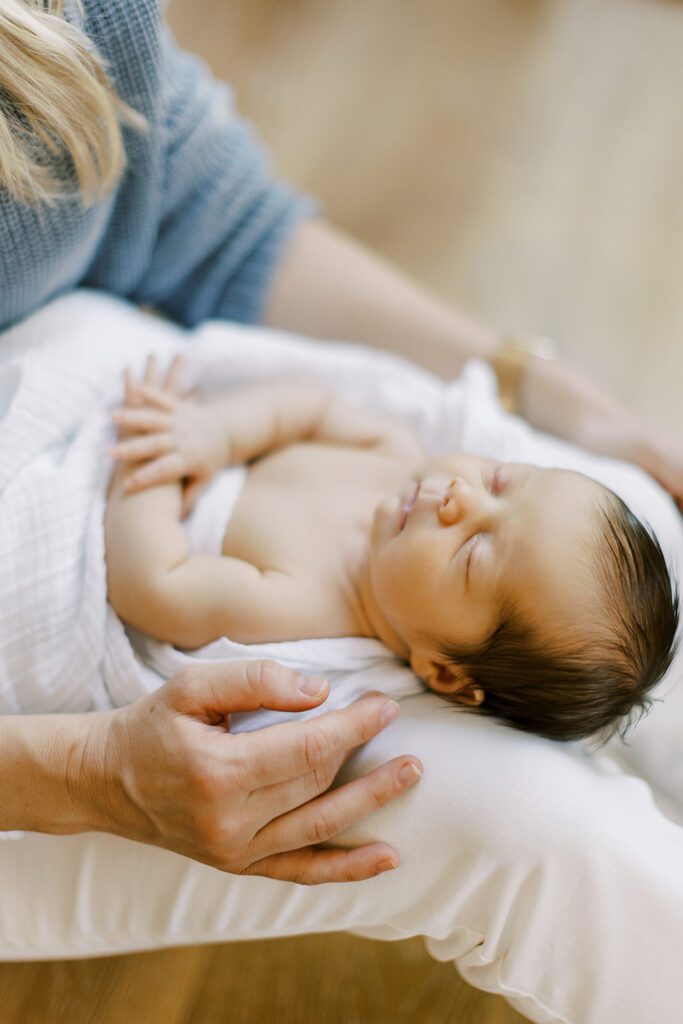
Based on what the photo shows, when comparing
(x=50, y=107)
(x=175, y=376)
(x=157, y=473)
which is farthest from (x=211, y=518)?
(x=50, y=107)

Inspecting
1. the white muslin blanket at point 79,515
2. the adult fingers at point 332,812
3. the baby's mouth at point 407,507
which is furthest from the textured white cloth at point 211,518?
the adult fingers at point 332,812

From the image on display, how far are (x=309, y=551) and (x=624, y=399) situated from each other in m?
1.00

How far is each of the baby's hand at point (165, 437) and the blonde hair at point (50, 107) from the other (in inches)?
8.8

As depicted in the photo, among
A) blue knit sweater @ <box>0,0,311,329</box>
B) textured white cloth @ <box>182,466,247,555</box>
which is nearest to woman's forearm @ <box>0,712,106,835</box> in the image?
textured white cloth @ <box>182,466,247,555</box>

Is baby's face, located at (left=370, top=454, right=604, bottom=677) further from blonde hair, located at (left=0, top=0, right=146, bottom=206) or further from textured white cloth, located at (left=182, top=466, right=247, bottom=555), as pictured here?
blonde hair, located at (left=0, top=0, right=146, bottom=206)

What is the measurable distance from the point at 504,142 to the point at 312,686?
1.75m

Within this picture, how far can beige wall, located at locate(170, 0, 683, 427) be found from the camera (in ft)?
6.00

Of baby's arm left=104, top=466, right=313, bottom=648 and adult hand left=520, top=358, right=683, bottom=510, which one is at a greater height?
adult hand left=520, top=358, right=683, bottom=510

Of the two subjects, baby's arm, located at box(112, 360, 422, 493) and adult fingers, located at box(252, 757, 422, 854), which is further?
baby's arm, located at box(112, 360, 422, 493)

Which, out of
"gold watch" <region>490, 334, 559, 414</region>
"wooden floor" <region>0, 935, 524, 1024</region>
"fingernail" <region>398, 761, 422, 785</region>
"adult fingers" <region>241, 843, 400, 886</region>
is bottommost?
"wooden floor" <region>0, 935, 524, 1024</region>

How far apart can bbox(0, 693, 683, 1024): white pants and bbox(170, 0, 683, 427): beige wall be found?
109 centimetres

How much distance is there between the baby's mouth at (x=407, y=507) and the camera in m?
0.90

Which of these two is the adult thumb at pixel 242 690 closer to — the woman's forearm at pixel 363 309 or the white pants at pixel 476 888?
the white pants at pixel 476 888

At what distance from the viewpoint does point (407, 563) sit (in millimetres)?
861
